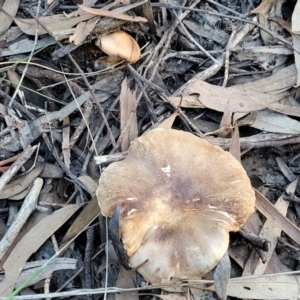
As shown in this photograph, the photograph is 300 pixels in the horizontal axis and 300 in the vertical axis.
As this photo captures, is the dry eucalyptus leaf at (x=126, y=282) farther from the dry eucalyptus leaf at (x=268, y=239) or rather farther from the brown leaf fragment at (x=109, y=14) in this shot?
the brown leaf fragment at (x=109, y=14)

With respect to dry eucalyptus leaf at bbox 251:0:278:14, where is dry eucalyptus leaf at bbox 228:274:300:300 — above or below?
below

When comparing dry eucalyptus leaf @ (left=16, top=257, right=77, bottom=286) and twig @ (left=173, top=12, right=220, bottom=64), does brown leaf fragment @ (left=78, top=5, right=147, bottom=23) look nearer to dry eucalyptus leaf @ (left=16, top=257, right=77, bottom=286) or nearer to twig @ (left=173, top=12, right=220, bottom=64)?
twig @ (left=173, top=12, right=220, bottom=64)

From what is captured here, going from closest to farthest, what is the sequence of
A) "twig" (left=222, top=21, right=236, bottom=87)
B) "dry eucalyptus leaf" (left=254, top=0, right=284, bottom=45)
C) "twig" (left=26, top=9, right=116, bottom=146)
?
"twig" (left=26, top=9, right=116, bottom=146) → "twig" (left=222, top=21, right=236, bottom=87) → "dry eucalyptus leaf" (left=254, top=0, right=284, bottom=45)

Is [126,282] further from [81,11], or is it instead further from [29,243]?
[81,11]

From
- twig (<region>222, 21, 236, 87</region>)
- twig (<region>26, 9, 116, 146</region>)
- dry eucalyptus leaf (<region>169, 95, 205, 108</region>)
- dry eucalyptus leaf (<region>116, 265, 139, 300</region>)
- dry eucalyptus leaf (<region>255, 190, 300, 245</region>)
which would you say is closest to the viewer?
dry eucalyptus leaf (<region>116, 265, 139, 300</region>)

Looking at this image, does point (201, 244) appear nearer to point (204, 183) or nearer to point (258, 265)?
point (204, 183)

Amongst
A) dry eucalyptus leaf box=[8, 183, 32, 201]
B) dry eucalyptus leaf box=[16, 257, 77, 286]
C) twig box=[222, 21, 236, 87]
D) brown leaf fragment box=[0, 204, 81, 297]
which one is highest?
twig box=[222, 21, 236, 87]

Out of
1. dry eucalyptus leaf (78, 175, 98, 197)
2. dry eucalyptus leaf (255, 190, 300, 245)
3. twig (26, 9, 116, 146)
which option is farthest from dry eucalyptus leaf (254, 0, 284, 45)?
dry eucalyptus leaf (78, 175, 98, 197)

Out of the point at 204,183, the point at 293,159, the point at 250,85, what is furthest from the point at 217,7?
the point at 204,183
